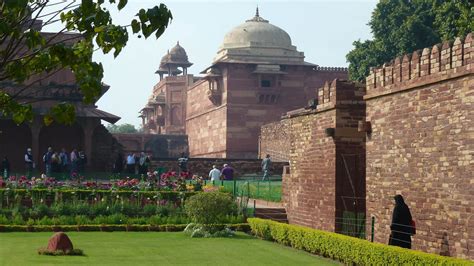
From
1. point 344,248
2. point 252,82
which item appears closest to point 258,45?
point 252,82

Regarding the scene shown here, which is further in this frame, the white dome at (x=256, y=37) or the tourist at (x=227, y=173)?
the white dome at (x=256, y=37)

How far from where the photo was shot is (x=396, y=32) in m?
40.8

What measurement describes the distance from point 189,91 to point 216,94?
1006 centimetres

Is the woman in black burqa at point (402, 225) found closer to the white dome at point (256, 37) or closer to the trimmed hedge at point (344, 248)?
the trimmed hedge at point (344, 248)

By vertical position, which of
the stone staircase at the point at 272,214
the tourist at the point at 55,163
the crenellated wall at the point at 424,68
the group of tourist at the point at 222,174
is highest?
the crenellated wall at the point at 424,68

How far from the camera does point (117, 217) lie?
19.4 metres

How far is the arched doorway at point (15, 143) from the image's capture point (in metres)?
36.0

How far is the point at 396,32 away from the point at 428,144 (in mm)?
28900

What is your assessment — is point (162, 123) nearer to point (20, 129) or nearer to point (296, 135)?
point (20, 129)

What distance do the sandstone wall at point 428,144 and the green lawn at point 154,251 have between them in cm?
141

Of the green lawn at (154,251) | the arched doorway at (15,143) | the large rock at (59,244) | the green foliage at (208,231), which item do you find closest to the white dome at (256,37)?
the arched doorway at (15,143)

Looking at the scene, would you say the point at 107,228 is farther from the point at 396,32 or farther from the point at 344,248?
the point at 396,32

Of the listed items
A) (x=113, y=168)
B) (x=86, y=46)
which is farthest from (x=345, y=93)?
(x=113, y=168)

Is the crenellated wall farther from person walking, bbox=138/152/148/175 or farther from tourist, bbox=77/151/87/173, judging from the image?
tourist, bbox=77/151/87/173
